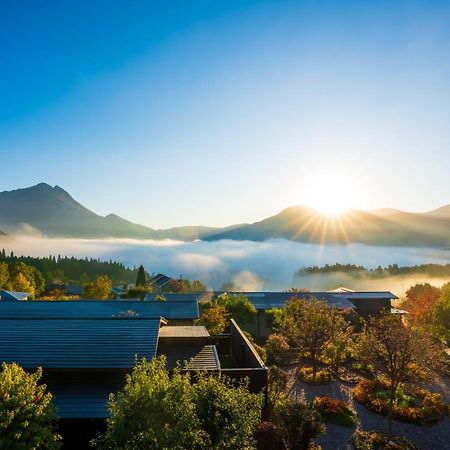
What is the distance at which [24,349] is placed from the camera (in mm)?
23984

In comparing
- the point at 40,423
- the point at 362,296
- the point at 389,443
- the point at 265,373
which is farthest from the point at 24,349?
the point at 362,296

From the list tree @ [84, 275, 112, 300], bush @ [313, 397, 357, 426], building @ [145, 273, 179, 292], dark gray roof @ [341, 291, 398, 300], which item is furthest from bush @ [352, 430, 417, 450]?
building @ [145, 273, 179, 292]

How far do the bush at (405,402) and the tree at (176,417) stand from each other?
16.9 metres

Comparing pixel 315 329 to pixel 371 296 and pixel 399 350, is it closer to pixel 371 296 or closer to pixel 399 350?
pixel 399 350

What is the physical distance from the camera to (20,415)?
14.5 meters

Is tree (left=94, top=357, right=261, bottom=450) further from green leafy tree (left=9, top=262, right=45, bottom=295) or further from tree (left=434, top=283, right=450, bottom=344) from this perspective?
green leafy tree (left=9, top=262, right=45, bottom=295)

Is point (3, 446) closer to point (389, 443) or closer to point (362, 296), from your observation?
point (389, 443)

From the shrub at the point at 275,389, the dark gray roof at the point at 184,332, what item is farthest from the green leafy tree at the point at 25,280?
the shrub at the point at 275,389

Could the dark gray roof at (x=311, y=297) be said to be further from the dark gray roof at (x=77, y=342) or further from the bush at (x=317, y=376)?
the dark gray roof at (x=77, y=342)

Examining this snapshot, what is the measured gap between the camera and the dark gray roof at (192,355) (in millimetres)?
26656

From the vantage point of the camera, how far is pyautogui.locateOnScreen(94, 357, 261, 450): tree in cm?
1263

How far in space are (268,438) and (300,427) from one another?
5.83 feet

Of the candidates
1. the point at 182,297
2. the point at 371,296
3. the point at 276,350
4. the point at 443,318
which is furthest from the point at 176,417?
the point at 371,296

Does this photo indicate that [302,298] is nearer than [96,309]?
No
